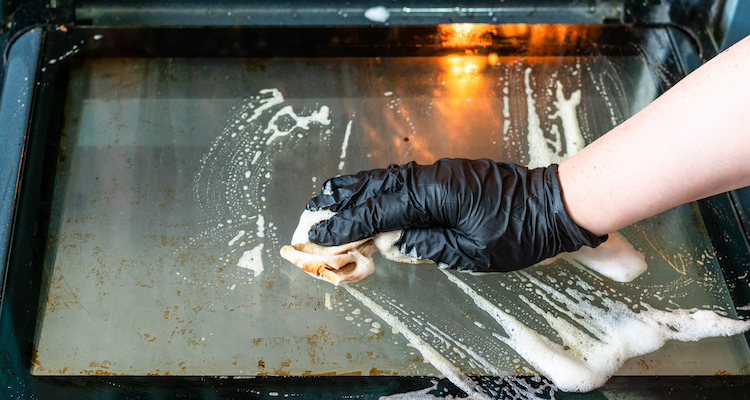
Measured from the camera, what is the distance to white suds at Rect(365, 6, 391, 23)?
1.80 meters

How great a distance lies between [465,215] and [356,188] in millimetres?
309

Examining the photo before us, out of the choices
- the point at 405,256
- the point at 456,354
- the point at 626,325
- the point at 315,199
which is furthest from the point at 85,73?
the point at 626,325

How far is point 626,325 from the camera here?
1.31m

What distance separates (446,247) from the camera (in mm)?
1283

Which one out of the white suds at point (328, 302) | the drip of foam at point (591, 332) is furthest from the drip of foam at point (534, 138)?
the white suds at point (328, 302)

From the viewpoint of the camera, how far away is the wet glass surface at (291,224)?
4.16 feet

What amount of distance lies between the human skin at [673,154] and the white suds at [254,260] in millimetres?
857

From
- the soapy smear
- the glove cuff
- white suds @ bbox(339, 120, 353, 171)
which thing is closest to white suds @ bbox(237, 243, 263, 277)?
the soapy smear

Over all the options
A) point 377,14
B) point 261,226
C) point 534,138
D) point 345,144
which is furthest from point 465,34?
point 261,226

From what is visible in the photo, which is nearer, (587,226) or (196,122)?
(587,226)

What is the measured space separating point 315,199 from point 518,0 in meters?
1.15

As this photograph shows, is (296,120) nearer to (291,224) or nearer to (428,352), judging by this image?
(291,224)

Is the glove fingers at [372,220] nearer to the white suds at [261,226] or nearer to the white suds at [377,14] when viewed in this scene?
the white suds at [261,226]

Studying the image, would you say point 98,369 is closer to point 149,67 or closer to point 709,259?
point 149,67
